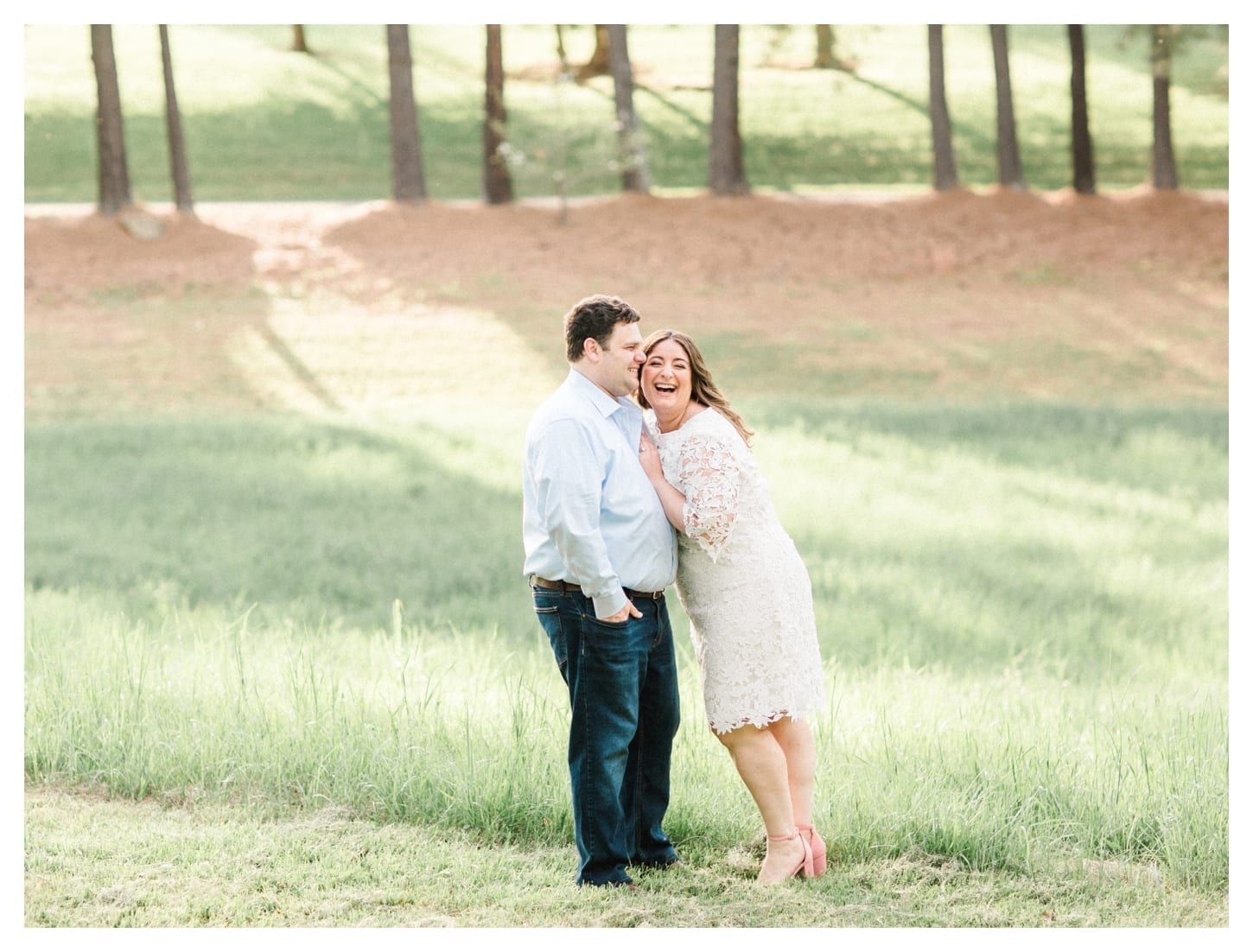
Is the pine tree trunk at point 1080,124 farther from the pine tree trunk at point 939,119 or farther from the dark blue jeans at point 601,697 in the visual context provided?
the dark blue jeans at point 601,697

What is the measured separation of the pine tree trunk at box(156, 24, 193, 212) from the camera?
21.5m

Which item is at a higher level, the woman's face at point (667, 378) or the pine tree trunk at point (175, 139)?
the pine tree trunk at point (175, 139)

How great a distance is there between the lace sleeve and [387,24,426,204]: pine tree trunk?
1885cm

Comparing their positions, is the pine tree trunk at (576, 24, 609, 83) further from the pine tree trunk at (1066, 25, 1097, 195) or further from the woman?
the woman

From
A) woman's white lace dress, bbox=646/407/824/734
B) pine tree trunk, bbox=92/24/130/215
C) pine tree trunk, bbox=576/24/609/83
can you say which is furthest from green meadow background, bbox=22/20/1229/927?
pine tree trunk, bbox=576/24/609/83

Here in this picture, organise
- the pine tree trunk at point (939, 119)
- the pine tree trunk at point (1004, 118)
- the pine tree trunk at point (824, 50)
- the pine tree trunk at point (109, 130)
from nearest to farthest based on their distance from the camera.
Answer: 1. the pine tree trunk at point (109, 130)
2. the pine tree trunk at point (939, 119)
3. the pine tree trunk at point (1004, 118)
4. the pine tree trunk at point (824, 50)

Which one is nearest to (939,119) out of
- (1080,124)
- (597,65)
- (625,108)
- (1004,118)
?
(1004,118)

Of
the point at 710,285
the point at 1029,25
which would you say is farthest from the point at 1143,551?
the point at 1029,25

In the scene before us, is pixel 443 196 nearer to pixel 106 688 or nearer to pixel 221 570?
pixel 221 570

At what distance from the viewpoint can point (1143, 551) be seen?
1070 cm

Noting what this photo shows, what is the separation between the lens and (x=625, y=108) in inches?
898

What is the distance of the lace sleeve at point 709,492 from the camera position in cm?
419

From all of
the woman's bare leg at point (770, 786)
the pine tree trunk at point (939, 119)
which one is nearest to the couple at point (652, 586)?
the woman's bare leg at point (770, 786)
